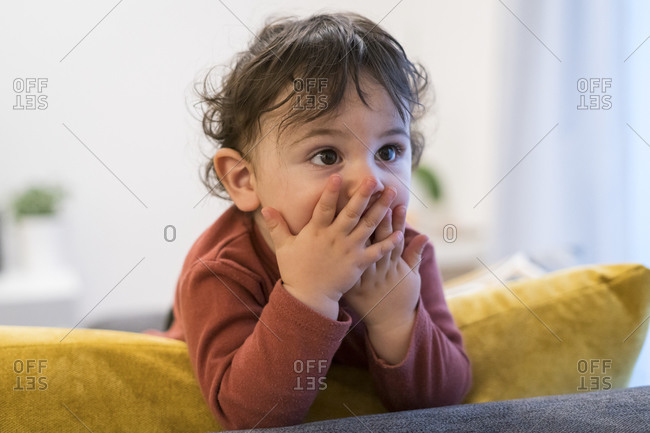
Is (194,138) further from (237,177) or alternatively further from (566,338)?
(566,338)

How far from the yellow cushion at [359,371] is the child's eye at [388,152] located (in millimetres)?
315

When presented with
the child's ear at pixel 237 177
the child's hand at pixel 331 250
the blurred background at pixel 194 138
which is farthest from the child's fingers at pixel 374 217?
the blurred background at pixel 194 138

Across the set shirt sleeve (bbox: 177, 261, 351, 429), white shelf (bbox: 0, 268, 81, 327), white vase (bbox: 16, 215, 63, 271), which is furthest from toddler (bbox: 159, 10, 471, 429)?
white vase (bbox: 16, 215, 63, 271)

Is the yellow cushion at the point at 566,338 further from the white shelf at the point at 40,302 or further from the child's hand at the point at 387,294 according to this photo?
the white shelf at the point at 40,302

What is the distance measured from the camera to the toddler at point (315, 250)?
31.0 inches

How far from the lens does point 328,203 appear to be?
0.80 m

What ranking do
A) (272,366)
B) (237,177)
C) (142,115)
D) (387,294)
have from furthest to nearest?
(142,115) → (237,177) → (387,294) → (272,366)

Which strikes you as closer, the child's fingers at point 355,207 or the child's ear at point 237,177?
the child's fingers at point 355,207

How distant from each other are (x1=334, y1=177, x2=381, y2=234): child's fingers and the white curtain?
3.06 feet

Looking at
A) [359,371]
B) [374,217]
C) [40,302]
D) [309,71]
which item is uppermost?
[309,71]

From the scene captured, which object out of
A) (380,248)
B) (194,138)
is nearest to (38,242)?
(194,138)

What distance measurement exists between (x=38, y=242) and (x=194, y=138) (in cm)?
138

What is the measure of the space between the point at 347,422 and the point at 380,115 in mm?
414

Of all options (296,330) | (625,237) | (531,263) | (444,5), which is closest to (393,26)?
(444,5)
